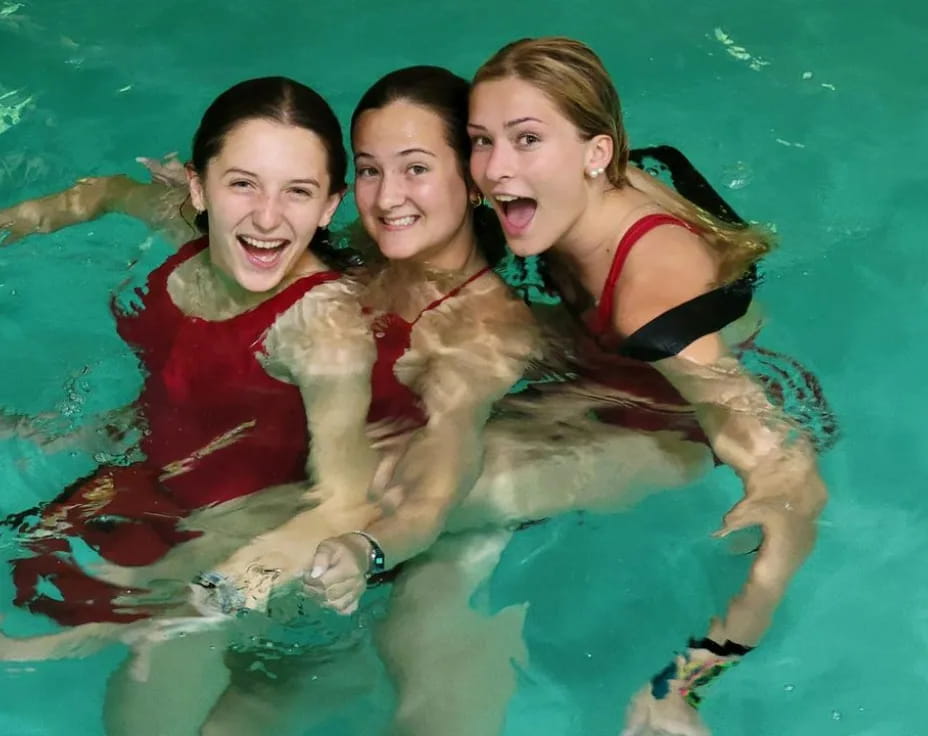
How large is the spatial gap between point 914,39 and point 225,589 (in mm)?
3968

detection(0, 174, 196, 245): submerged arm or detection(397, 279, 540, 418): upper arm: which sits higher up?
detection(0, 174, 196, 245): submerged arm

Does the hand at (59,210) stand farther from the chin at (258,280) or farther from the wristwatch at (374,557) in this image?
the wristwatch at (374,557)

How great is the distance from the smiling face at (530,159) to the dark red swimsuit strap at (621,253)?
153 mm

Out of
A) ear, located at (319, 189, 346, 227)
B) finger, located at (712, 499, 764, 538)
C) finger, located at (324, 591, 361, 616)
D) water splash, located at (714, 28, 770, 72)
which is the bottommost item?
finger, located at (712, 499, 764, 538)

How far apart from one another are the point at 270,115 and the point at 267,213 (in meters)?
0.23

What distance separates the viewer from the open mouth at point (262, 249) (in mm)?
2936

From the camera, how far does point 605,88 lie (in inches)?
119

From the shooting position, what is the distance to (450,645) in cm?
289

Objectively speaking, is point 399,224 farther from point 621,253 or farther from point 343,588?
point 343,588

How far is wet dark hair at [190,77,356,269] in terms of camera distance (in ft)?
9.35

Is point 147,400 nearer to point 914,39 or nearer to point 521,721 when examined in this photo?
point 521,721

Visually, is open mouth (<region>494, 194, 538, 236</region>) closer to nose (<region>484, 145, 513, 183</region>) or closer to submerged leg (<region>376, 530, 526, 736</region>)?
nose (<region>484, 145, 513, 183</region>)

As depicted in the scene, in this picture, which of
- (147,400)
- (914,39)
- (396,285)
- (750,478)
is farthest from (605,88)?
(914,39)

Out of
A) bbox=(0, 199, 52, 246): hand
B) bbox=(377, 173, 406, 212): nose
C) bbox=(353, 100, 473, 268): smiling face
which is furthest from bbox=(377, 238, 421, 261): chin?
bbox=(0, 199, 52, 246): hand
